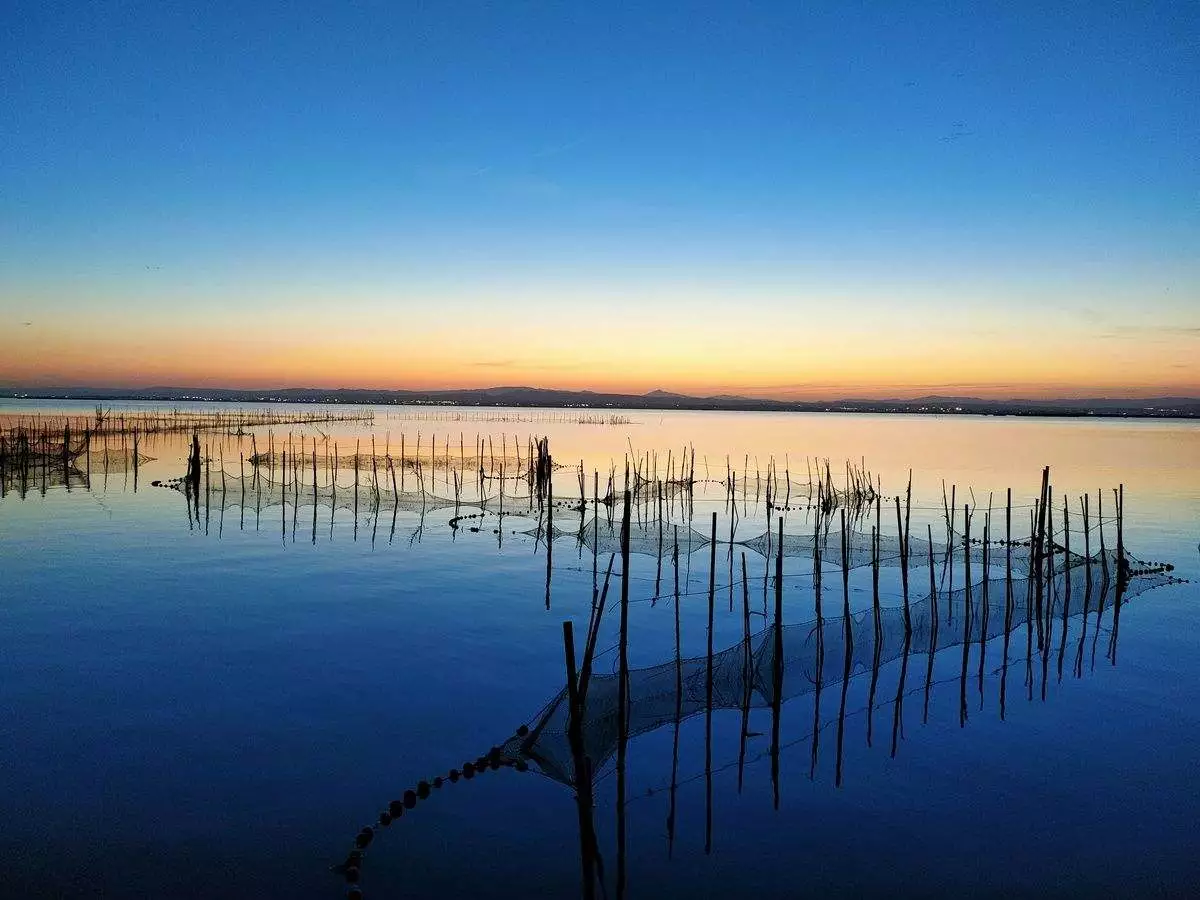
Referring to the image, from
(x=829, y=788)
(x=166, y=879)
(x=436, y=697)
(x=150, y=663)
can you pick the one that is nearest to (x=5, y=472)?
(x=150, y=663)

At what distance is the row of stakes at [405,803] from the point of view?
12.8ft

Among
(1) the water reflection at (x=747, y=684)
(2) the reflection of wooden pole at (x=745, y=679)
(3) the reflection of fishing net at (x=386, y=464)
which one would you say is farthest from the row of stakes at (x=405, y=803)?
(3) the reflection of fishing net at (x=386, y=464)

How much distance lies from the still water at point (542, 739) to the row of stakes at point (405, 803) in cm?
5

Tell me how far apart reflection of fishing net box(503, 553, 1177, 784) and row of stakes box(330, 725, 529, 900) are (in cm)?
8

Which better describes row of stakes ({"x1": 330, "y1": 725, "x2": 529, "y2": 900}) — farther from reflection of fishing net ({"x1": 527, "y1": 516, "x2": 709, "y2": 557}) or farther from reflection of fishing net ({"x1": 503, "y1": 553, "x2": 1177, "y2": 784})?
reflection of fishing net ({"x1": 527, "y1": 516, "x2": 709, "y2": 557})

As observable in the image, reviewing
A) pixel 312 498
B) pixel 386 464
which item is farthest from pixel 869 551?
pixel 386 464

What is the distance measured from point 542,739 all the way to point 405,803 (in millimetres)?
880

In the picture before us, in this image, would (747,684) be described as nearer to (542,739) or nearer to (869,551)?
(542,739)

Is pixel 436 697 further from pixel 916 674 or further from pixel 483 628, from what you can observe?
pixel 916 674

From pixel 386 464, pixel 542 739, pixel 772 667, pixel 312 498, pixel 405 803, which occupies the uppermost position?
pixel 386 464

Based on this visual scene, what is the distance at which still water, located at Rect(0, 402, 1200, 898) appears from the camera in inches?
161

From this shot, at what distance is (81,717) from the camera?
5.57 meters

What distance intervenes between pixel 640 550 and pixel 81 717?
756cm

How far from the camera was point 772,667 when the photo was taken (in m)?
6.12
